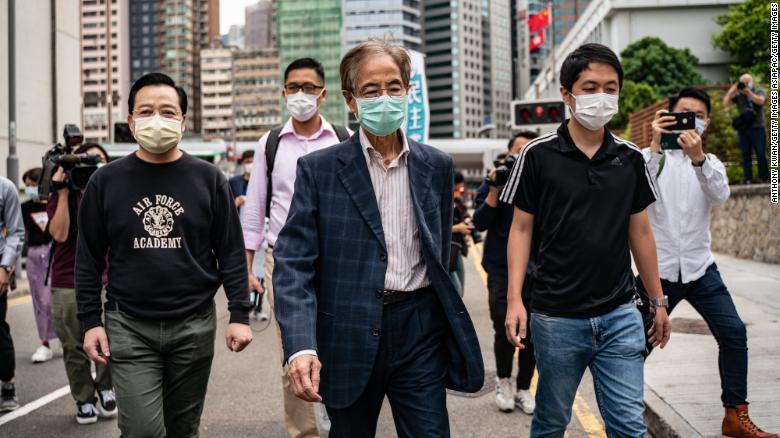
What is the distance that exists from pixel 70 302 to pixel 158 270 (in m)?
2.65

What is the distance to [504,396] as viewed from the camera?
20.5ft

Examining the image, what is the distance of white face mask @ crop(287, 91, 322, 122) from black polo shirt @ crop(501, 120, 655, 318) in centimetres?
191

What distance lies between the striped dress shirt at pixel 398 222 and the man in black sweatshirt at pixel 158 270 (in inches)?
41.3

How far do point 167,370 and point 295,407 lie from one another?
121 centimetres

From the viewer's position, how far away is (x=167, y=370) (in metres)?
3.86

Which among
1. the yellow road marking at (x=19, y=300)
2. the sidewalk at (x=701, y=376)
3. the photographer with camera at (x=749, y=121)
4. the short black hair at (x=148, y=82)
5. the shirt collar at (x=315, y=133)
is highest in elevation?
the photographer with camera at (x=749, y=121)

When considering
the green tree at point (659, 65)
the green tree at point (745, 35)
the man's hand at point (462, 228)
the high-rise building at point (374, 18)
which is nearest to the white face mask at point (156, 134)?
the man's hand at point (462, 228)

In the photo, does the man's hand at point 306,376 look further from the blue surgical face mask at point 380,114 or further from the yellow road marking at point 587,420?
the yellow road marking at point 587,420

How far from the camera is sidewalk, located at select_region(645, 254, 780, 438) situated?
5.35 meters

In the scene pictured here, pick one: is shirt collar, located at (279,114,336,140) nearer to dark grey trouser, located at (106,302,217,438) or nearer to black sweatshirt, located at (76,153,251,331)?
black sweatshirt, located at (76,153,251,331)

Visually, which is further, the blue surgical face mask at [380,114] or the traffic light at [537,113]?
the traffic light at [537,113]

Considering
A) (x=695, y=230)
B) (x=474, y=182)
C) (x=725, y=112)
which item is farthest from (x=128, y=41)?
(x=695, y=230)

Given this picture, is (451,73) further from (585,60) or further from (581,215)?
(581,215)

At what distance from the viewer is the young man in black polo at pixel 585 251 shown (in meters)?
3.61
